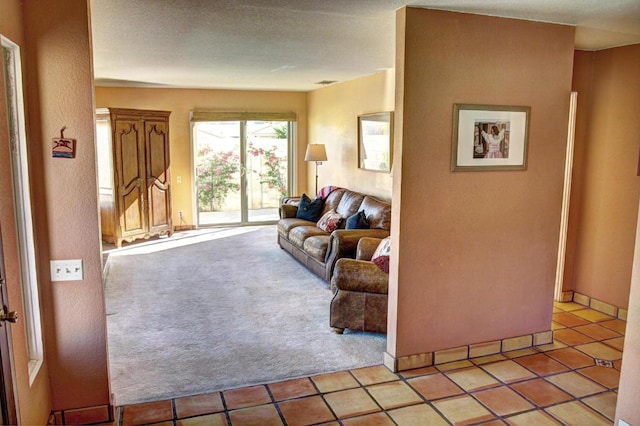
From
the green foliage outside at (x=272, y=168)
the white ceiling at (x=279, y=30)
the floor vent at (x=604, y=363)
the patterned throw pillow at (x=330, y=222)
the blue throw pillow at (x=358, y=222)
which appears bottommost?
the floor vent at (x=604, y=363)

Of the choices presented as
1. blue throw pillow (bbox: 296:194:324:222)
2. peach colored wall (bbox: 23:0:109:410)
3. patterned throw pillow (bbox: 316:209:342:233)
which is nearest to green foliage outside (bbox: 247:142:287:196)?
blue throw pillow (bbox: 296:194:324:222)

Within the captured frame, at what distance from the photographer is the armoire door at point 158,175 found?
25.1 ft

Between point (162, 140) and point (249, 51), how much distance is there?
3628 millimetres

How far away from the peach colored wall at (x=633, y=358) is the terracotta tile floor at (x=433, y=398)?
14.1 inches

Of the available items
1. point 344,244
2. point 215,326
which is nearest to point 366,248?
point 344,244

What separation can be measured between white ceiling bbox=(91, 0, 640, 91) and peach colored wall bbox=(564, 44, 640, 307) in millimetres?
266

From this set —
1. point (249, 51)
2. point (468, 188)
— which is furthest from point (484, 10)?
point (249, 51)

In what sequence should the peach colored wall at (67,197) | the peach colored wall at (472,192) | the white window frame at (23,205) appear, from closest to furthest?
the white window frame at (23,205)
the peach colored wall at (67,197)
the peach colored wall at (472,192)

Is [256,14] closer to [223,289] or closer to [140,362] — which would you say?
[140,362]

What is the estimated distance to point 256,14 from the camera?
10.9 feet

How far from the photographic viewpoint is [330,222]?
20.9ft

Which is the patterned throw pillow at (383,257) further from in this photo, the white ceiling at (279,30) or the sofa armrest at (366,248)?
the white ceiling at (279,30)

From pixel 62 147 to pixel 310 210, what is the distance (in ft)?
15.8

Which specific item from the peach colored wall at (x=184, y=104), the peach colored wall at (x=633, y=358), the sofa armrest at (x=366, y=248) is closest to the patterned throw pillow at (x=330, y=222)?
the sofa armrest at (x=366, y=248)
